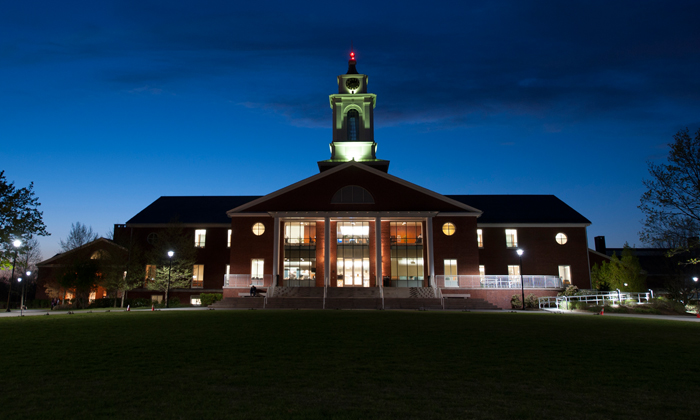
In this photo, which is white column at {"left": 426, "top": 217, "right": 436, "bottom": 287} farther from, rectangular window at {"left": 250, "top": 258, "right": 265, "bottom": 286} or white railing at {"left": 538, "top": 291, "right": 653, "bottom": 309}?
rectangular window at {"left": 250, "top": 258, "right": 265, "bottom": 286}

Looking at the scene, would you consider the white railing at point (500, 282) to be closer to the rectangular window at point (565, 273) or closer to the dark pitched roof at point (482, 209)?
the rectangular window at point (565, 273)

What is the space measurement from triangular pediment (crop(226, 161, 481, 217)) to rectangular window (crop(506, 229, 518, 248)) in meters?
6.75

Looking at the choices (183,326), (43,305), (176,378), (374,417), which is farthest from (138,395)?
(43,305)

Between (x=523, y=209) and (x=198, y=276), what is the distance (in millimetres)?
31215

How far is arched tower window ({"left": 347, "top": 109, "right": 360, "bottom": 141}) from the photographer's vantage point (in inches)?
1983

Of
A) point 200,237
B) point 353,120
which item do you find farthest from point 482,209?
point 200,237

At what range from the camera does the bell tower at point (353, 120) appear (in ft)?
163

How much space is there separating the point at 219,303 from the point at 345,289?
347 inches

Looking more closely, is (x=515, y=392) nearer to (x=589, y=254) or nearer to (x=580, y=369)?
(x=580, y=369)

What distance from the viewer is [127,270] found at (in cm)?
4000

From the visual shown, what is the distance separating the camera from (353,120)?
5081 cm

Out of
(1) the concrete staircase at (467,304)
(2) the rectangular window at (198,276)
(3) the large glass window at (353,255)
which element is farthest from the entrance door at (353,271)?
(2) the rectangular window at (198,276)

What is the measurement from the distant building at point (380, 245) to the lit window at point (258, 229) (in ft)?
0.27

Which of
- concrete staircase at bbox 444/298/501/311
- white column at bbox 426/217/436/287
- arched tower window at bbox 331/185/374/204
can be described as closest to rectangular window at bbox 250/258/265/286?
arched tower window at bbox 331/185/374/204
